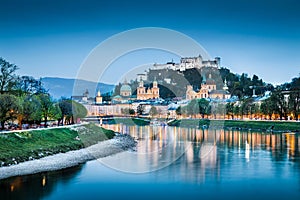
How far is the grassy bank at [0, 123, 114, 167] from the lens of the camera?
1145 inches

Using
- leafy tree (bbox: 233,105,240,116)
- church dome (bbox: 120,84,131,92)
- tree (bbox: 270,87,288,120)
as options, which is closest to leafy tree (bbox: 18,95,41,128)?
tree (bbox: 270,87,288,120)

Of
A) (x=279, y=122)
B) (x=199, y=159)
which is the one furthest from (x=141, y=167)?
(x=279, y=122)

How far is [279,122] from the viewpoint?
69062 mm

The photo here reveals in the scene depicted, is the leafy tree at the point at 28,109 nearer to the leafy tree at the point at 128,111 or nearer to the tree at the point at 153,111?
the tree at the point at 153,111

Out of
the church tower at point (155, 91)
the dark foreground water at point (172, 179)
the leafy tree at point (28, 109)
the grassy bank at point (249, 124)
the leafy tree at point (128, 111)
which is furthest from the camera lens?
the church tower at point (155, 91)

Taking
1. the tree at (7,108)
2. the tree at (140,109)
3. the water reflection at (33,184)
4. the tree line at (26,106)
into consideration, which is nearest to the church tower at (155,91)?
the tree at (140,109)

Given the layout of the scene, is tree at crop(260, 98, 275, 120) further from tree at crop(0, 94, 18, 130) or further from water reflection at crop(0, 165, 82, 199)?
water reflection at crop(0, 165, 82, 199)

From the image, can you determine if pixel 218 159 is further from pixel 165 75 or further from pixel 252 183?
pixel 165 75

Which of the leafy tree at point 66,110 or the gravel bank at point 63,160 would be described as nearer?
the gravel bank at point 63,160

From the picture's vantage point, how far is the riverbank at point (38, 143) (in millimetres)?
29016

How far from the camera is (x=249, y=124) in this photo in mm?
77500

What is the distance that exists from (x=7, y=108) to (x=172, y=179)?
18004 mm

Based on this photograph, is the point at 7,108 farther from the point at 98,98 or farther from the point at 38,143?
A: the point at 98,98

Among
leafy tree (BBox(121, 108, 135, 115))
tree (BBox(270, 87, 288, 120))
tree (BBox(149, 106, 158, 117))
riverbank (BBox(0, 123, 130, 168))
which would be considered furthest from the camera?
leafy tree (BBox(121, 108, 135, 115))
